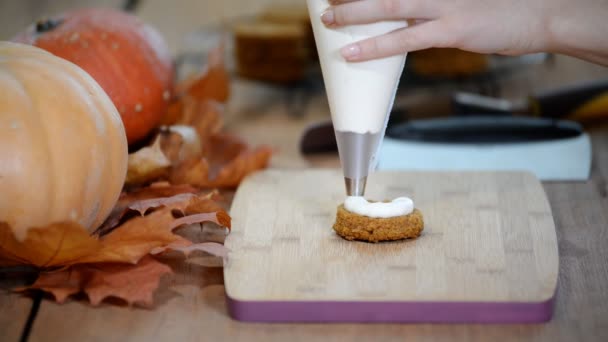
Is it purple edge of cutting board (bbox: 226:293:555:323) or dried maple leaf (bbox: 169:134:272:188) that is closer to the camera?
purple edge of cutting board (bbox: 226:293:555:323)

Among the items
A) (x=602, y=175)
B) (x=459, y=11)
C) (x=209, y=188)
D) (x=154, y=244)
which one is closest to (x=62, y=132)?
(x=154, y=244)

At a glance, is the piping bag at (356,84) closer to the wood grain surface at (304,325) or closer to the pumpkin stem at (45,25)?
the wood grain surface at (304,325)

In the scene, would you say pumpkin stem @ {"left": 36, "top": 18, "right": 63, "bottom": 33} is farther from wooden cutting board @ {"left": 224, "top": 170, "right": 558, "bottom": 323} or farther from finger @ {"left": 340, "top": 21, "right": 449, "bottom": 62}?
finger @ {"left": 340, "top": 21, "right": 449, "bottom": 62}

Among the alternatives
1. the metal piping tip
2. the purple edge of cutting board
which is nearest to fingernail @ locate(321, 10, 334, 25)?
the metal piping tip

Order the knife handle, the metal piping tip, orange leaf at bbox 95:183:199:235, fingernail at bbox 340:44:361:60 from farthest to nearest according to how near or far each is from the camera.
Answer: the knife handle, orange leaf at bbox 95:183:199:235, the metal piping tip, fingernail at bbox 340:44:361:60

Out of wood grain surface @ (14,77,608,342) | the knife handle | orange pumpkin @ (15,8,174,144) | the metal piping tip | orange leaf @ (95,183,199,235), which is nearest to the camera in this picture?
wood grain surface @ (14,77,608,342)

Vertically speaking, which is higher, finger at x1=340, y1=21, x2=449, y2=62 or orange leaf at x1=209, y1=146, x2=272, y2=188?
finger at x1=340, y1=21, x2=449, y2=62

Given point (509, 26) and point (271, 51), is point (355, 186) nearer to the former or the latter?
point (509, 26)

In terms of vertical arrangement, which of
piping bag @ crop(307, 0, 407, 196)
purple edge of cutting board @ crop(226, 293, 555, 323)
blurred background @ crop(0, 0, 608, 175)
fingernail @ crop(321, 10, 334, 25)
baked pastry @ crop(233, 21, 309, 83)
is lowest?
blurred background @ crop(0, 0, 608, 175)

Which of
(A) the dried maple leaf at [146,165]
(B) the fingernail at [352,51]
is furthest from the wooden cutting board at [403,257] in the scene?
(B) the fingernail at [352,51]
